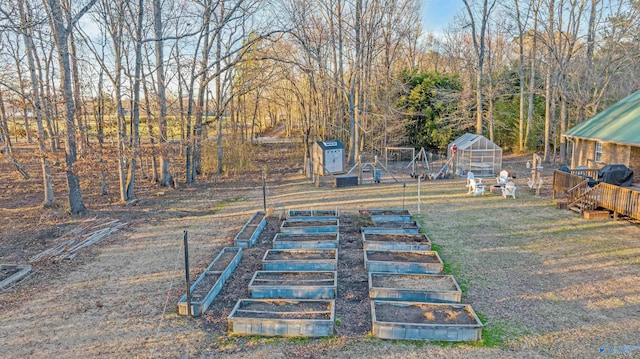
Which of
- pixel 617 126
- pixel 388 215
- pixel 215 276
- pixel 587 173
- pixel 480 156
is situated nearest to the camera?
pixel 215 276

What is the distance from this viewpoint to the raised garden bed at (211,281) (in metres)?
6.71

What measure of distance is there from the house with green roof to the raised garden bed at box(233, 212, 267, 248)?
12705mm

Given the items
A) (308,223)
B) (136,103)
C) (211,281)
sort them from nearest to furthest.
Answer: (211,281) < (308,223) < (136,103)

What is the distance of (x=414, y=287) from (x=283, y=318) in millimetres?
2634

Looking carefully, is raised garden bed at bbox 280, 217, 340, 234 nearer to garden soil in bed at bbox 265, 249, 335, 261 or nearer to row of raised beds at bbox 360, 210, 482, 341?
row of raised beds at bbox 360, 210, 482, 341

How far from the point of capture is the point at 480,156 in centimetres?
2095

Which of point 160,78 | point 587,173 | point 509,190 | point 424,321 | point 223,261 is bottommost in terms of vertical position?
point 424,321

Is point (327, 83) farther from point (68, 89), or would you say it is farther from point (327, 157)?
point (68, 89)

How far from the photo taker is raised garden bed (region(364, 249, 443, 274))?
828 centimetres

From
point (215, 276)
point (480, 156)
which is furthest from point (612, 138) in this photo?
point (215, 276)

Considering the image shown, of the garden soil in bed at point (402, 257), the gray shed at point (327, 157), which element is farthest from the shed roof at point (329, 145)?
the garden soil in bed at point (402, 257)

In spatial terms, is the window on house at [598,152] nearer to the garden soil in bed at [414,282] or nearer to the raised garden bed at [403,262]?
the raised garden bed at [403,262]

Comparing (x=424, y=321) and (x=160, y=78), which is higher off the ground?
(x=160, y=78)

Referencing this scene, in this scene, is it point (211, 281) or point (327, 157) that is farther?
point (327, 157)
